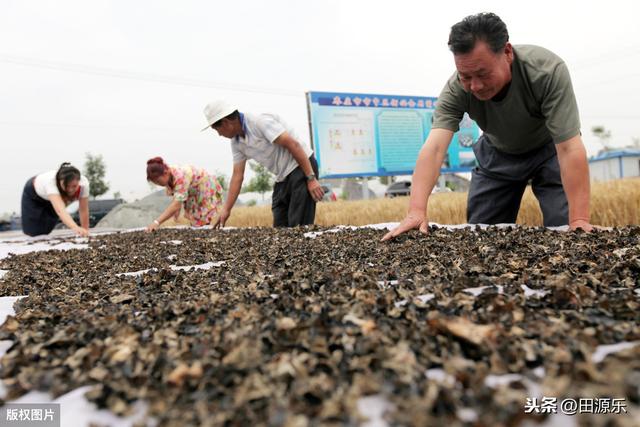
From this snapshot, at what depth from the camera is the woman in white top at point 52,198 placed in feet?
16.1

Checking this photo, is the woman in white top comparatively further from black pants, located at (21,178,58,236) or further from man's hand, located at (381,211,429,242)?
man's hand, located at (381,211,429,242)

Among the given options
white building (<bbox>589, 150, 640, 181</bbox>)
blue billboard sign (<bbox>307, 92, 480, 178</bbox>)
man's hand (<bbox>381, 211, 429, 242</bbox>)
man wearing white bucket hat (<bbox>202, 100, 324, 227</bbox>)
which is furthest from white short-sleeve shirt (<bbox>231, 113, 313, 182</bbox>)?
white building (<bbox>589, 150, 640, 181</bbox>)

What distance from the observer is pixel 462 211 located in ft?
18.5

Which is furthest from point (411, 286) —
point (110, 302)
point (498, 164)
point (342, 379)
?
point (498, 164)

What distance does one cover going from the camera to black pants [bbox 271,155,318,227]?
4082 mm

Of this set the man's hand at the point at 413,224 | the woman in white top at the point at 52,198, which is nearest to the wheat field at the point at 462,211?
the woman in white top at the point at 52,198

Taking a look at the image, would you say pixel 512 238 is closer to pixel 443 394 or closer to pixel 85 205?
pixel 443 394

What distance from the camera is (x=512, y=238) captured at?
83.5 inches

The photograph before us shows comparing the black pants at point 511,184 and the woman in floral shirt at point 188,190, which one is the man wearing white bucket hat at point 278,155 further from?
the black pants at point 511,184

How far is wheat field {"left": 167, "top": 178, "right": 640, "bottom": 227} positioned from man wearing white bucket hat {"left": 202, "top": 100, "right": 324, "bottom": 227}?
215 centimetres

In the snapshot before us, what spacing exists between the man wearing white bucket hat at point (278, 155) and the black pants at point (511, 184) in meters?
1.38

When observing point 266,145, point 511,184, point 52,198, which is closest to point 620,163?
point 511,184

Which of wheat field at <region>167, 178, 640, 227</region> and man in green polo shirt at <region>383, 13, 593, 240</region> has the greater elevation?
man in green polo shirt at <region>383, 13, 593, 240</region>

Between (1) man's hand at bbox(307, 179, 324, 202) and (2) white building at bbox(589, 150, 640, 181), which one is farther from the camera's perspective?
(2) white building at bbox(589, 150, 640, 181)
